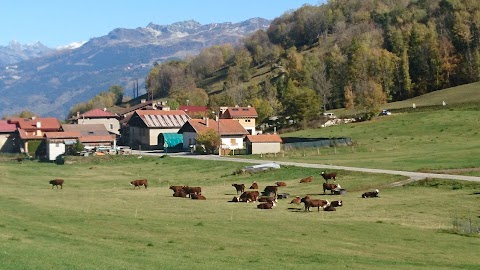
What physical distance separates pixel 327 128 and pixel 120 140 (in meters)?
41.0

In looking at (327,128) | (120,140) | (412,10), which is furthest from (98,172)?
(412,10)

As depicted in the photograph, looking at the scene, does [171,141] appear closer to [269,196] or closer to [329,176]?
[329,176]

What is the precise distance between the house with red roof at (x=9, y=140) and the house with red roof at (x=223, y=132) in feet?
99.1

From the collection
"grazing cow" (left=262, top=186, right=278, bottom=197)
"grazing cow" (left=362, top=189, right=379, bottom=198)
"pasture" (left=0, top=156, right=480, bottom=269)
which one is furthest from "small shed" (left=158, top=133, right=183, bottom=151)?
"grazing cow" (left=362, top=189, right=379, bottom=198)

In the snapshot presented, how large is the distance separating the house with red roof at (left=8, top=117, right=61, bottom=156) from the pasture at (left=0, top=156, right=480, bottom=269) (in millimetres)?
53556

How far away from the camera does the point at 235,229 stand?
33.0 meters

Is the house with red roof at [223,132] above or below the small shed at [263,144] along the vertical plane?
above

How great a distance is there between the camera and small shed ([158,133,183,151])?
10818cm

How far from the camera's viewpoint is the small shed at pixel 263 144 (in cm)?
8794

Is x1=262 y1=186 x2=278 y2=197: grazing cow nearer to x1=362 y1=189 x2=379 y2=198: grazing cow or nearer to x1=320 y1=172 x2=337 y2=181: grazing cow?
x1=362 y1=189 x2=379 y2=198: grazing cow

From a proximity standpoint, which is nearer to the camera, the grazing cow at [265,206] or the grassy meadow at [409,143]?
the grazing cow at [265,206]

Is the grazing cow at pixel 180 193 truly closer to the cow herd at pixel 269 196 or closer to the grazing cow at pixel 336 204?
the cow herd at pixel 269 196

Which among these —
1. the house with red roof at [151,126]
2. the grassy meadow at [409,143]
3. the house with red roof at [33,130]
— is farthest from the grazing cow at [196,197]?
the house with red roof at [151,126]

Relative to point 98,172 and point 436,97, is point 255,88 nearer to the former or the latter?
point 436,97
